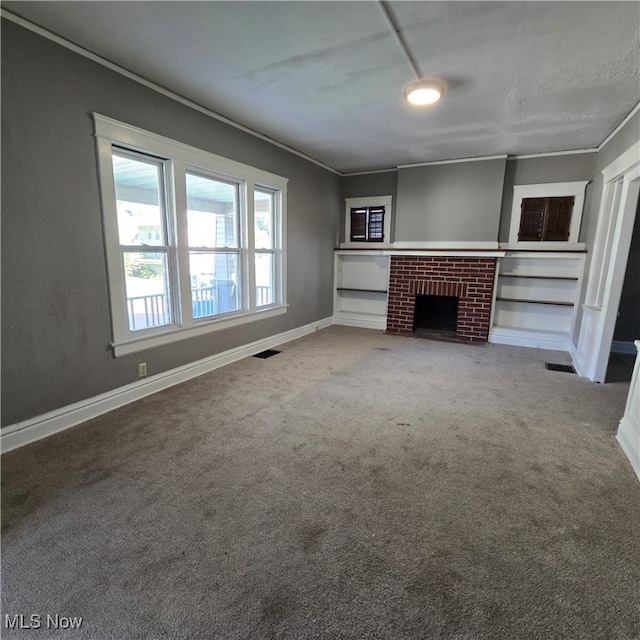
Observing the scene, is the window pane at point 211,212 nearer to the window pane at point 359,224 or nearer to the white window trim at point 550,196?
the window pane at point 359,224

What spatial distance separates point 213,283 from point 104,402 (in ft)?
5.42

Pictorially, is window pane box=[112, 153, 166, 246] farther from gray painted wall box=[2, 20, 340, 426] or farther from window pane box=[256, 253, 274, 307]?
window pane box=[256, 253, 274, 307]

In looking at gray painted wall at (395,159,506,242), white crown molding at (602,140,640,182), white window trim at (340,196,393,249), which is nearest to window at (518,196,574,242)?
gray painted wall at (395,159,506,242)

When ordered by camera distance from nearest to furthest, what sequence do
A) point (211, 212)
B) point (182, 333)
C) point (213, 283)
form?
1. point (182, 333)
2. point (211, 212)
3. point (213, 283)

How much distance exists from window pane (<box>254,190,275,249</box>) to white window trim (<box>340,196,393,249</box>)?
5.94 feet

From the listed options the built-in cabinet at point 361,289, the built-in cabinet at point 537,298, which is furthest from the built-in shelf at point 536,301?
the built-in cabinet at point 361,289

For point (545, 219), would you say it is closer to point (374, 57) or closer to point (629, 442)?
point (629, 442)

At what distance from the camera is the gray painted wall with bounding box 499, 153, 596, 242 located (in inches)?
178

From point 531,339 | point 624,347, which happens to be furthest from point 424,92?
point 624,347

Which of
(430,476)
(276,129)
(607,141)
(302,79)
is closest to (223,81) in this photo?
(302,79)

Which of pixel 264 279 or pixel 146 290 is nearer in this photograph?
pixel 146 290

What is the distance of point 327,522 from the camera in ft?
5.50

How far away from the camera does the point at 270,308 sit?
15.0 ft

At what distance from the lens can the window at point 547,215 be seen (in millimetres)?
4652
